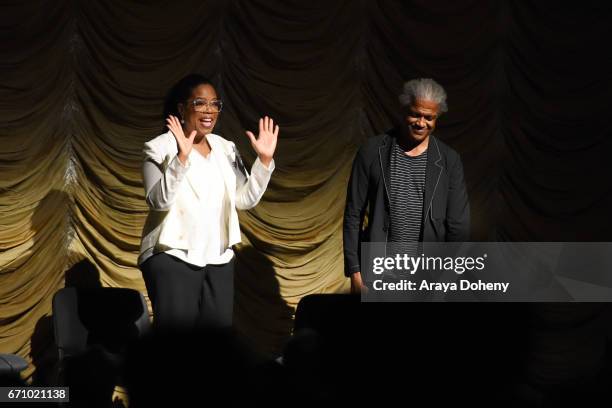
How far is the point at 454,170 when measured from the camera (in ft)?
12.9

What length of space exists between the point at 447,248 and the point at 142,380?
253 centimetres

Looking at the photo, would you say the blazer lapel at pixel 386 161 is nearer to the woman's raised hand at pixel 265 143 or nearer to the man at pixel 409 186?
the man at pixel 409 186

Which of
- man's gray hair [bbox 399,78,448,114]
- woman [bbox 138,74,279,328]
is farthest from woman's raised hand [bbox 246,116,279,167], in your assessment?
man's gray hair [bbox 399,78,448,114]

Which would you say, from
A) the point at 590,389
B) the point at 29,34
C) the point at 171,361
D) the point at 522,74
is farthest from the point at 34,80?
the point at 590,389

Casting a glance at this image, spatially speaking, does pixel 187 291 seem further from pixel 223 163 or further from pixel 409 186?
pixel 409 186

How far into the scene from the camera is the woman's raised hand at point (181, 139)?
11.7 ft

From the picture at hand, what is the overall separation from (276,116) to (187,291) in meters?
1.89

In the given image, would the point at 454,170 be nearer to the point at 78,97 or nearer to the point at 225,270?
the point at 225,270

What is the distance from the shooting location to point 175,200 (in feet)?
12.1

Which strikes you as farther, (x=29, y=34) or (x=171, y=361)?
(x=29, y=34)

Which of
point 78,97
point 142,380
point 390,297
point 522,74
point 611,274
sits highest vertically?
point 522,74

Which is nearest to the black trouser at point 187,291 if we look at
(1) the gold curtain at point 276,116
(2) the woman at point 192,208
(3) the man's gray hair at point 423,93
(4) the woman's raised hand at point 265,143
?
(2) the woman at point 192,208

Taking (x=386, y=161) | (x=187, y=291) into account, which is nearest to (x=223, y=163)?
(x=187, y=291)

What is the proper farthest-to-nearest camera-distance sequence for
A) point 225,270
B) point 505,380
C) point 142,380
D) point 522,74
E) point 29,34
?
point 522,74 → point 29,34 → point 225,270 → point 505,380 → point 142,380
